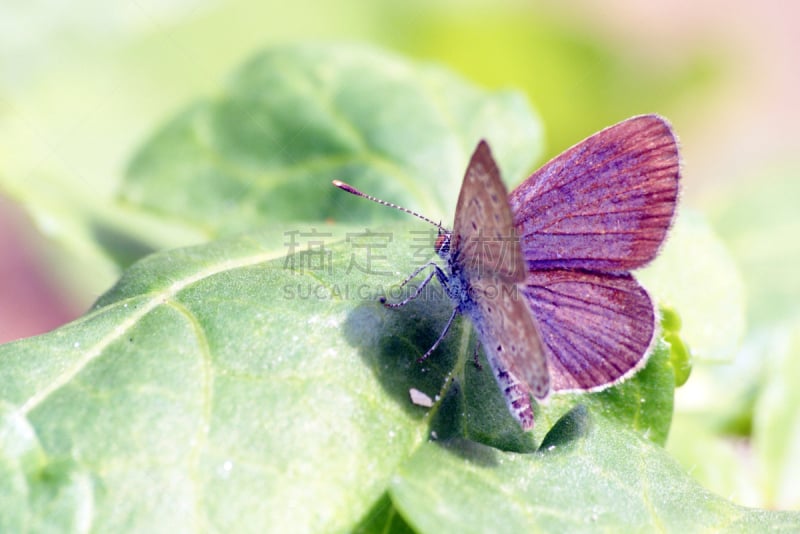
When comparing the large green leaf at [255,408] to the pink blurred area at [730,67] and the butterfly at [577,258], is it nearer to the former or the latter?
the butterfly at [577,258]

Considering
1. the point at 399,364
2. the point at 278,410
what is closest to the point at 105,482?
the point at 278,410

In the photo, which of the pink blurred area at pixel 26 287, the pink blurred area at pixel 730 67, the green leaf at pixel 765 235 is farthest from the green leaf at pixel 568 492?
the pink blurred area at pixel 26 287

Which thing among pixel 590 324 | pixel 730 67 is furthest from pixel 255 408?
pixel 730 67

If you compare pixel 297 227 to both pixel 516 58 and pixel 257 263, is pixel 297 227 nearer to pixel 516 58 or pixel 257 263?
pixel 257 263

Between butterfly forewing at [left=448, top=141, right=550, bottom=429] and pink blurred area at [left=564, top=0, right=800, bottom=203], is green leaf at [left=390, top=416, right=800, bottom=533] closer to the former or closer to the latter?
butterfly forewing at [left=448, top=141, right=550, bottom=429]

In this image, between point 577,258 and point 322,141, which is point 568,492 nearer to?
point 577,258
